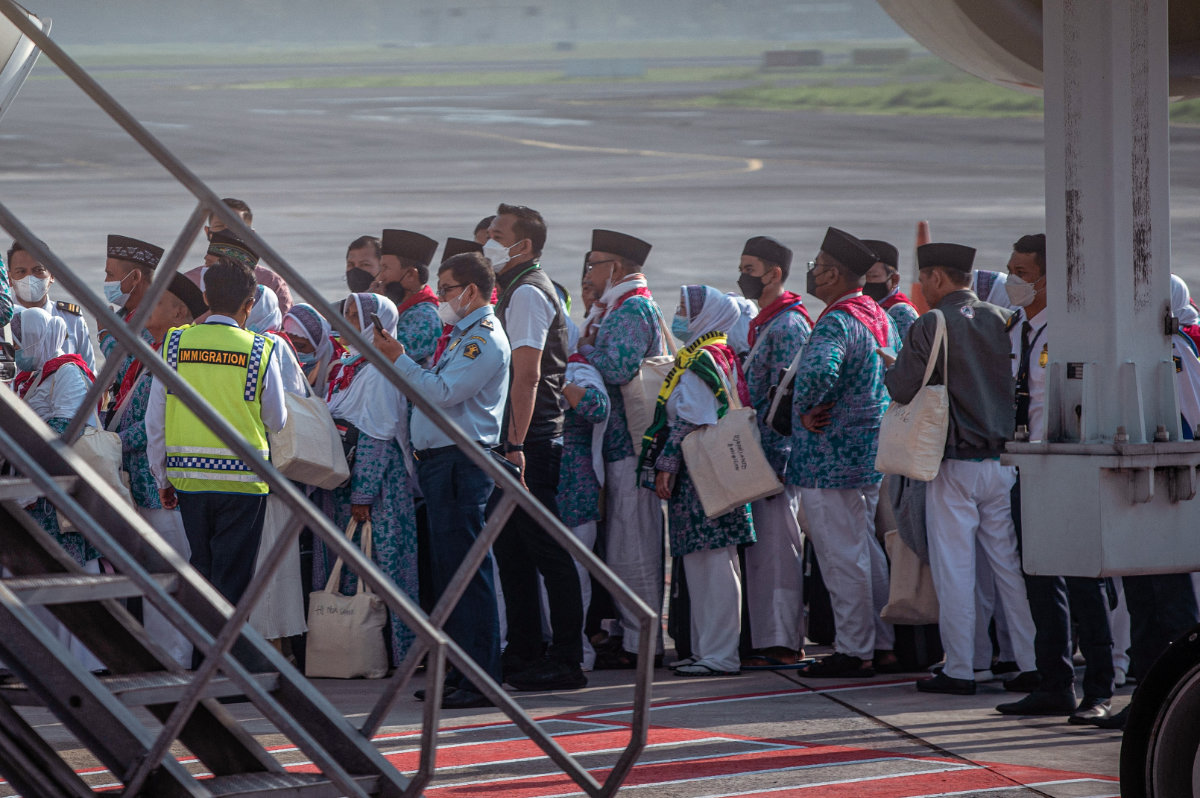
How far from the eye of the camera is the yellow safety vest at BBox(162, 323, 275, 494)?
612 cm

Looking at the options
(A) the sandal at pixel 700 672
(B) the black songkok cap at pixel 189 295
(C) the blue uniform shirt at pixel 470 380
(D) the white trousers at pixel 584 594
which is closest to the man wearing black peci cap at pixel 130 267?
(B) the black songkok cap at pixel 189 295

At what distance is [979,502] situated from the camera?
20.9ft

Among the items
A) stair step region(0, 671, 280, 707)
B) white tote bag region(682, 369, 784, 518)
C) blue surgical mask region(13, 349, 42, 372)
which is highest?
blue surgical mask region(13, 349, 42, 372)

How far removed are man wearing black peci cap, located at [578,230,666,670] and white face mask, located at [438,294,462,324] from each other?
2.64 ft

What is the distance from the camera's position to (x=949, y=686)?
20.6 feet

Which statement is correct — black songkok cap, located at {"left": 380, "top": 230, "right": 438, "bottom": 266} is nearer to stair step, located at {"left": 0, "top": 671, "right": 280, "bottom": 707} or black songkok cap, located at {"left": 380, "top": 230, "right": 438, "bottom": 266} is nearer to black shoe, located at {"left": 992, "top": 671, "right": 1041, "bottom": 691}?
black shoe, located at {"left": 992, "top": 671, "right": 1041, "bottom": 691}

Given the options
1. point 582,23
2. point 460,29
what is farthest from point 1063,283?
point 582,23

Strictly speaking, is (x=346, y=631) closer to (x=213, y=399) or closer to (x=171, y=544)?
(x=171, y=544)

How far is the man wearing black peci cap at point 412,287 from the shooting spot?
676cm

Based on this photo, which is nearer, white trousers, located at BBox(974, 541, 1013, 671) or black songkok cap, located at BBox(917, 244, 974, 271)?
black songkok cap, located at BBox(917, 244, 974, 271)

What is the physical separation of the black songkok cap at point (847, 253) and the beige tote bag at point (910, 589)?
1.18m

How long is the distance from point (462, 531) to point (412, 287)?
57.3 inches

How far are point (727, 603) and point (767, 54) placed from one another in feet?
126

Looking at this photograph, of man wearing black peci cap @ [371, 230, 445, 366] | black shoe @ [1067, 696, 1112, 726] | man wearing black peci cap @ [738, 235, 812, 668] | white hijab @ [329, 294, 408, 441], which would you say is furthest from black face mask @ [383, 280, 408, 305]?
black shoe @ [1067, 696, 1112, 726]
